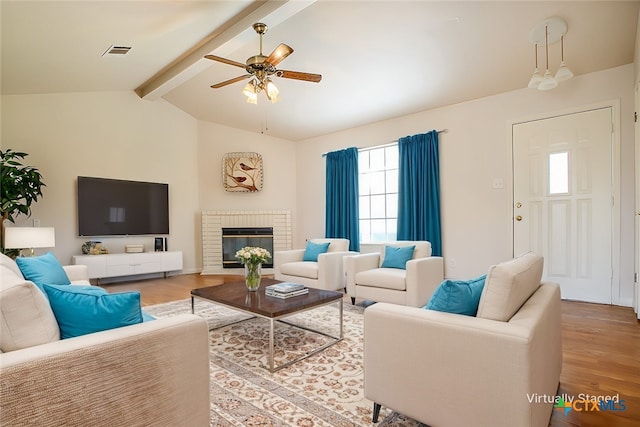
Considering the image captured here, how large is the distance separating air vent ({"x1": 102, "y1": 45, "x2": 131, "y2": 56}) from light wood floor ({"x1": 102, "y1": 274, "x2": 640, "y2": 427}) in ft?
9.63

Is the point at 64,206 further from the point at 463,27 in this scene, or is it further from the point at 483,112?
the point at 483,112

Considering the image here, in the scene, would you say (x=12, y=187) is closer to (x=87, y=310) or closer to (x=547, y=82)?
(x=87, y=310)

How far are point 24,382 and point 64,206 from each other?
487cm

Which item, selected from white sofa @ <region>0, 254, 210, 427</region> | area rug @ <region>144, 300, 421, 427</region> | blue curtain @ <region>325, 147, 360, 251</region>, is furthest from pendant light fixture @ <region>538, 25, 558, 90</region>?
white sofa @ <region>0, 254, 210, 427</region>

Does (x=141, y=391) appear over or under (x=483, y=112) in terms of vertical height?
under

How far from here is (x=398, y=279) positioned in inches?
131

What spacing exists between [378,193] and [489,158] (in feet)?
6.12

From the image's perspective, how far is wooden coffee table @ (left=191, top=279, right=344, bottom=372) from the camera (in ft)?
7.32

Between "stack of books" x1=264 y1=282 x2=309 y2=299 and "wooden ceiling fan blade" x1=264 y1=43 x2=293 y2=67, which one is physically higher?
"wooden ceiling fan blade" x1=264 y1=43 x2=293 y2=67

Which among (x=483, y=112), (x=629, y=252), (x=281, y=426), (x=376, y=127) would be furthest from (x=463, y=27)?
(x=281, y=426)

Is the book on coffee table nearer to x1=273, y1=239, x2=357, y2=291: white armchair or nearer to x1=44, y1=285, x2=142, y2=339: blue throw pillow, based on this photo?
x1=273, y1=239, x2=357, y2=291: white armchair

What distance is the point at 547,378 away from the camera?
142 cm

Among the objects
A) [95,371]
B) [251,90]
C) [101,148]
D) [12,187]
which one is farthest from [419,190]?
[12,187]

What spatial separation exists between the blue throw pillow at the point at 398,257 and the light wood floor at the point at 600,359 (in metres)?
1.50
